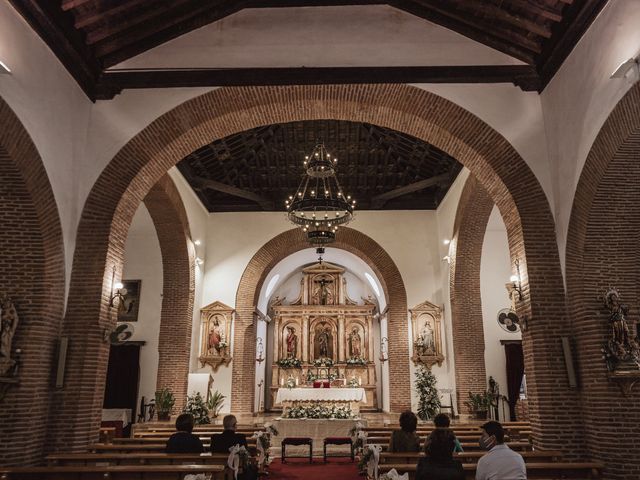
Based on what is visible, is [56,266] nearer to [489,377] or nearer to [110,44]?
[110,44]

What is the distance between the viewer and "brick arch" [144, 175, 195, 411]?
13.6 m

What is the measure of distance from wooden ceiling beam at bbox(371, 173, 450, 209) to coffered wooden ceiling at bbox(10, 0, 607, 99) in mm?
5725

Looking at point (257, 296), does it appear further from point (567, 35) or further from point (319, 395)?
point (567, 35)

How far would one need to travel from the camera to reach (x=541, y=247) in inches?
322

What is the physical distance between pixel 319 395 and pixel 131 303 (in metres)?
6.53

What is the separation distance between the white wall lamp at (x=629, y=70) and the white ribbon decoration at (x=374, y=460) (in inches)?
208

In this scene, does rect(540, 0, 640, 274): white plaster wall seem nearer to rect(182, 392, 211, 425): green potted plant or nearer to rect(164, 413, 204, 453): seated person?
rect(164, 413, 204, 453): seated person

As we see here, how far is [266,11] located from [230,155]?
534cm

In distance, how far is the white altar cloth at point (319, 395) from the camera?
14.9m

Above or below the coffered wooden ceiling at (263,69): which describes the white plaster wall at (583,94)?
below

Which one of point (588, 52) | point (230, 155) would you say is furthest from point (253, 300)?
point (588, 52)

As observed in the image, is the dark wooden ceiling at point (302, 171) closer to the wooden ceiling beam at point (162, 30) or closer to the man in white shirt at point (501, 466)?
the wooden ceiling beam at point (162, 30)

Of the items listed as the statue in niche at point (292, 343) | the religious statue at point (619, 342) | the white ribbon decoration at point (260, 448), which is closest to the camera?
the religious statue at point (619, 342)

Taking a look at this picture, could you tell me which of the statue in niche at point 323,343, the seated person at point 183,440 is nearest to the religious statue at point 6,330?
the seated person at point 183,440
